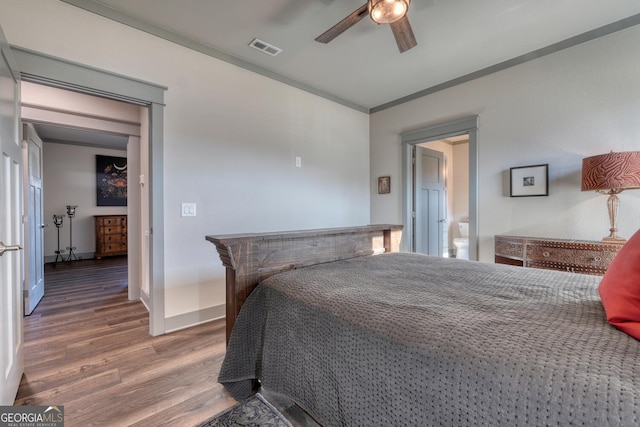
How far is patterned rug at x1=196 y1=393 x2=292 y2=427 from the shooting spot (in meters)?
1.34

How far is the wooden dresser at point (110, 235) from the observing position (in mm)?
5762

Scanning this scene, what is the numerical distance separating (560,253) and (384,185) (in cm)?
225

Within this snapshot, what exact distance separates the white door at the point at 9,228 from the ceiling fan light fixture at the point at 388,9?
202 centimetres

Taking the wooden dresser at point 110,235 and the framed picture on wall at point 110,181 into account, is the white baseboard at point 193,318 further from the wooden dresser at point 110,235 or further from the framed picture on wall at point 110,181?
the framed picture on wall at point 110,181

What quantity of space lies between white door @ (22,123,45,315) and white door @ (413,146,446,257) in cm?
449

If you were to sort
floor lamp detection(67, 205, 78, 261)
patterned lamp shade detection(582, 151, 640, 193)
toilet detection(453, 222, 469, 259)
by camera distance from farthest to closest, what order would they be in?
floor lamp detection(67, 205, 78, 261) < toilet detection(453, 222, 469, 259) < patterned lamp shade detection(582, 151, 640, 193)

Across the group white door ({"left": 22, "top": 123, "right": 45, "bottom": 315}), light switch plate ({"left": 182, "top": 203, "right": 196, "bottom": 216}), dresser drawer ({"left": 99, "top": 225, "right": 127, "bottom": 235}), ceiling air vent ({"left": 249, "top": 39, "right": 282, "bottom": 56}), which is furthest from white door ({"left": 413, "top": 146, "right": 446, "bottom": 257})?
dresser drawer ({"left": 99, "top": 225, "right": 127, "bottom": 235})

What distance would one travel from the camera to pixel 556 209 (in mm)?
2658

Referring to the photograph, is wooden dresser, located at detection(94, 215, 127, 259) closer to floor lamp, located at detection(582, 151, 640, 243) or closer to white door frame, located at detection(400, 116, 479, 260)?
white door frame, located at detection(400, 116, 479, 260)

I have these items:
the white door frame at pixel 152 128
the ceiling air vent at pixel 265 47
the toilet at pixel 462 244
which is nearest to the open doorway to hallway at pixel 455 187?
the toilet at pixel 462 244

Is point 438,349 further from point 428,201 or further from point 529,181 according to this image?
point 428,201

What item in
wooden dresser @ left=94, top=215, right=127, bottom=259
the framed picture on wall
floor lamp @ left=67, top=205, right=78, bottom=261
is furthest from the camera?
the framed picture on wall

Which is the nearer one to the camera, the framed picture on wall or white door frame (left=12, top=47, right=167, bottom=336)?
white door frame (left=12, top=47, right=167, bottom=336)

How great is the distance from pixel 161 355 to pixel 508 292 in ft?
7.60
